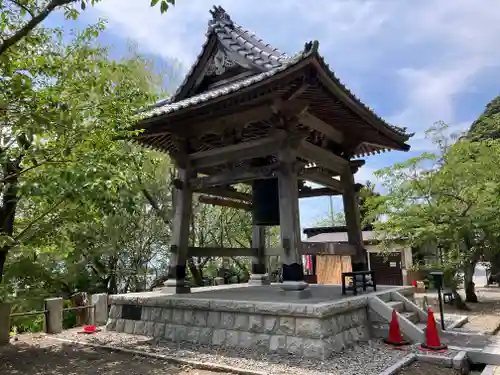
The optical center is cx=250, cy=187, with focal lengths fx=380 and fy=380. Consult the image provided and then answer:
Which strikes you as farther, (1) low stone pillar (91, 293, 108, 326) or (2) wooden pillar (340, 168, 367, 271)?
(1) low stone pillar (91, 293, 108, 326)

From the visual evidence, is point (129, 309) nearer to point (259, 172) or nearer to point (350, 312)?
point (259, 172)

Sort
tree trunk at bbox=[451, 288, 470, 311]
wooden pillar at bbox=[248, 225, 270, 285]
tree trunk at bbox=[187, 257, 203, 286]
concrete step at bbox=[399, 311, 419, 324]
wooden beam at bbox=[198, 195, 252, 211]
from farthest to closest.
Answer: tree trunk at bbox=[187, 257, 203, 286] < tree trunk at bbox=[451, 288, 470, 311] < wooden pillar at bbox=[248, 225, 270, 285] < wooden beam at bbox=[198, 195, 252, 211] < concrete step at bbox=[399, 311, 419, 324]

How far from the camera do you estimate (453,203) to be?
39.8 ft

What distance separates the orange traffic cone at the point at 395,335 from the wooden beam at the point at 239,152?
368 centimetres

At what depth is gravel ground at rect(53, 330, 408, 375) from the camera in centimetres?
513

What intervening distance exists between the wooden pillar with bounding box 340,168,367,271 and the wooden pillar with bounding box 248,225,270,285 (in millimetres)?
2809

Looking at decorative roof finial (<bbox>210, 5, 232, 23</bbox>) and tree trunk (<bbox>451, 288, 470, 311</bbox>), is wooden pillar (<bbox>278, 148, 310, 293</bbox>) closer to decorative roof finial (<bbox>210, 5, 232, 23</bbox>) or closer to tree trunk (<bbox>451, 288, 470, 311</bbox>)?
decorative roof finial (<bbox>210, 5, 232, 23</bbox>)

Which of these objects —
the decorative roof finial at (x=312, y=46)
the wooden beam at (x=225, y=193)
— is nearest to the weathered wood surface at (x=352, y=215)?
the wooden beam at (x=225, y=193)

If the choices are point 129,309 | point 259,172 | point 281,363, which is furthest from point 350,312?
point 129,309

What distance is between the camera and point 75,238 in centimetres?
711

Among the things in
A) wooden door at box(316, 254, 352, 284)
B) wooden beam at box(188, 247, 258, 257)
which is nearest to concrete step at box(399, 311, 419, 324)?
wooden beam at box(188, 247, 258, 257)

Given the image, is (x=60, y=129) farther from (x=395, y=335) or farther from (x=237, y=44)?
(x=395, y=335)

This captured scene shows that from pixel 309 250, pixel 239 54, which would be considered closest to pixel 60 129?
pixel 239 54

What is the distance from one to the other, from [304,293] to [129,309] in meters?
3.91
